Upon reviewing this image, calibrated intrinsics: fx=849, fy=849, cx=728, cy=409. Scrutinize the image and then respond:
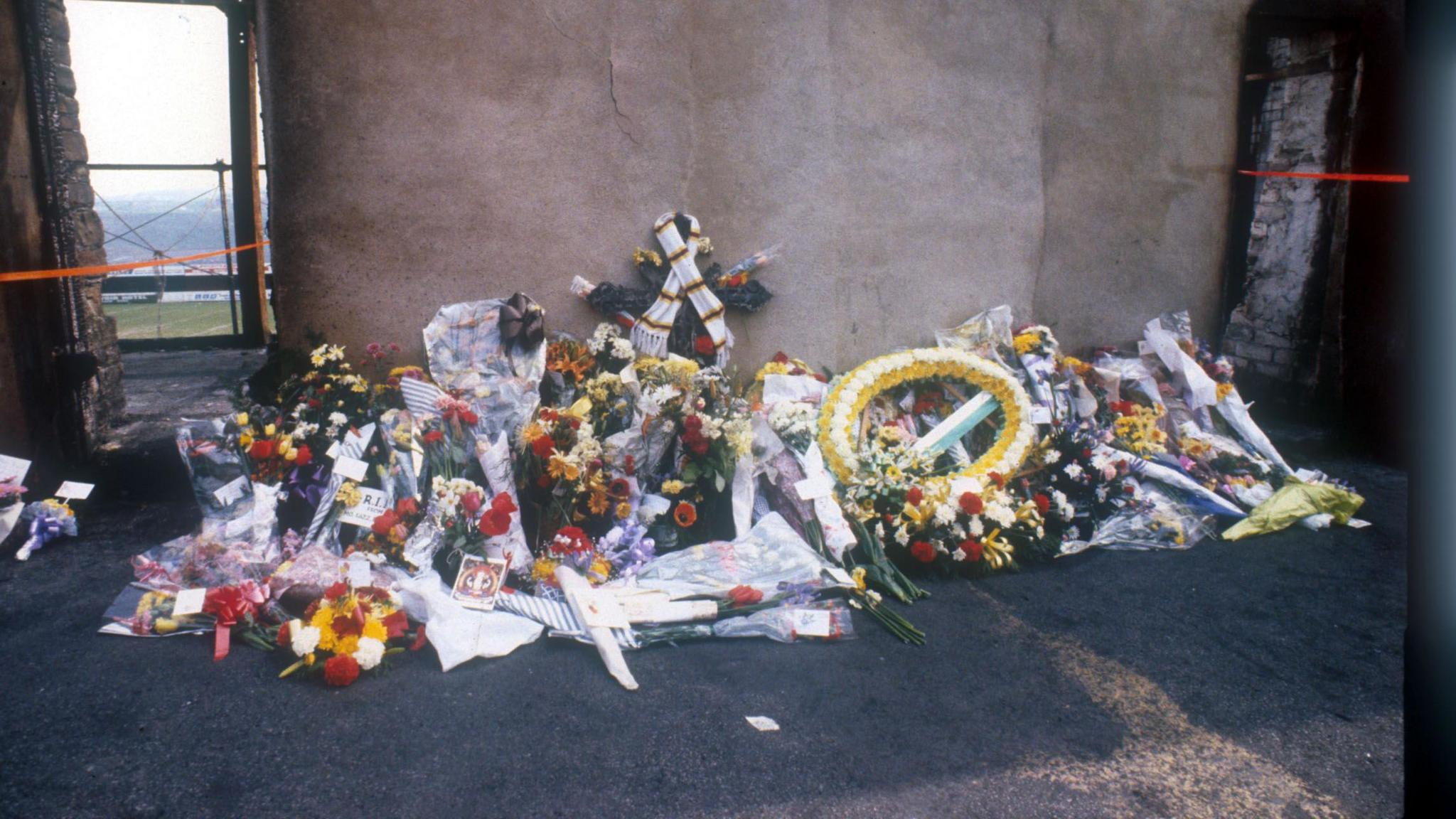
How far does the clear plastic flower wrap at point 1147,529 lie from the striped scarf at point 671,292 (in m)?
2.40

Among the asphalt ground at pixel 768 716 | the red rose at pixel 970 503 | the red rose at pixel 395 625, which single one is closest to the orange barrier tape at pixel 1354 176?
the asphalt ground at pixel 768 716

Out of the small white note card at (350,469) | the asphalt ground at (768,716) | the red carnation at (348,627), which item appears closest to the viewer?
the asphalt ground at (768,716)

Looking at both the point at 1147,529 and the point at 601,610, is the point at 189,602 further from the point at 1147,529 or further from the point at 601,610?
the point at 1147,529

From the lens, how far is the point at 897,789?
242 centimetres

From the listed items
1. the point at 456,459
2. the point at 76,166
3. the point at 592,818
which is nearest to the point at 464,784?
the point at 592,818

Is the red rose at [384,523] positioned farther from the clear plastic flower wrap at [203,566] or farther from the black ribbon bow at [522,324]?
the black ribbon bow at [522,324]

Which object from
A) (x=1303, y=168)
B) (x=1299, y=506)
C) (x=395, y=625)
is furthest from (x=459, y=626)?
(x=1303, y=168)

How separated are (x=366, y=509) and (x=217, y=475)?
0.80 meters

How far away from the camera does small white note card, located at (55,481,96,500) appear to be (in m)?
4.21

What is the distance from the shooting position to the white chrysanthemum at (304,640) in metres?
2.88

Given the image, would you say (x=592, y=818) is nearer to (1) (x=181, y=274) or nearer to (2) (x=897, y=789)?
(2) (x=897, y=789)

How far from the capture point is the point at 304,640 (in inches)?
114

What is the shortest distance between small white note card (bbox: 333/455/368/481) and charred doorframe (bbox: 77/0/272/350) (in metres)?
3.98

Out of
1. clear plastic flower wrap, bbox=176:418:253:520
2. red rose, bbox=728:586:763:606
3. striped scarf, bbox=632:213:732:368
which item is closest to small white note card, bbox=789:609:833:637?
red rose, bbox=728:586:763:606
